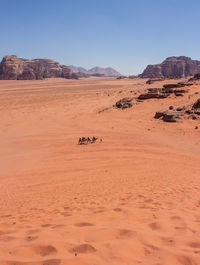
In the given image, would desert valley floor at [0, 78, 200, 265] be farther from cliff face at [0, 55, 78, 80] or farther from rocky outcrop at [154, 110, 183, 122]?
cliff face at [0, 55, 78, 80]

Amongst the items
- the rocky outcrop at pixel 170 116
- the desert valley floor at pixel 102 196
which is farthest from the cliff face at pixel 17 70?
the rocky outcrop at pixel 170 116

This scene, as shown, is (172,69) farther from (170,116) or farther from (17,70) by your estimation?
(170,116)

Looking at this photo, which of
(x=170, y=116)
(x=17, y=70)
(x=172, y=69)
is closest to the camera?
(x=170, y=116)

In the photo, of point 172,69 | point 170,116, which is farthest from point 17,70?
point 170,116

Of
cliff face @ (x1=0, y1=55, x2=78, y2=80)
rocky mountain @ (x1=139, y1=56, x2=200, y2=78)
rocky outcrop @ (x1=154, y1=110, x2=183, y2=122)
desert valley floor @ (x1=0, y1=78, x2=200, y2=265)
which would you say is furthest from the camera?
rocky mountain @ (x1=139, y1=56, x2=200, y2=78)

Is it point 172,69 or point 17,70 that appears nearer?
point 17,70

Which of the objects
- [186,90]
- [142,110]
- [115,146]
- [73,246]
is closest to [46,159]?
[115,146]

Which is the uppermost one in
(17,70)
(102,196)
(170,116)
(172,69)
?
(172,69)

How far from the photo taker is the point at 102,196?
4652mm

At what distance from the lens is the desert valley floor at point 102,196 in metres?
2.43

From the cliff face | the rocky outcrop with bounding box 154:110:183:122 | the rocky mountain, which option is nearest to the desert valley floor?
the rocky outcrop with bounding box 154:110:183:122

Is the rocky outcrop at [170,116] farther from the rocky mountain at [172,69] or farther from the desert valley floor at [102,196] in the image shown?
the rocky mountain at [172,69]

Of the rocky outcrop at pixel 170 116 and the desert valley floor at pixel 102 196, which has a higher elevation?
the rocky outcrop at pixel 170 116

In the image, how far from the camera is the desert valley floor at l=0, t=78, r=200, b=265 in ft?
7.98
